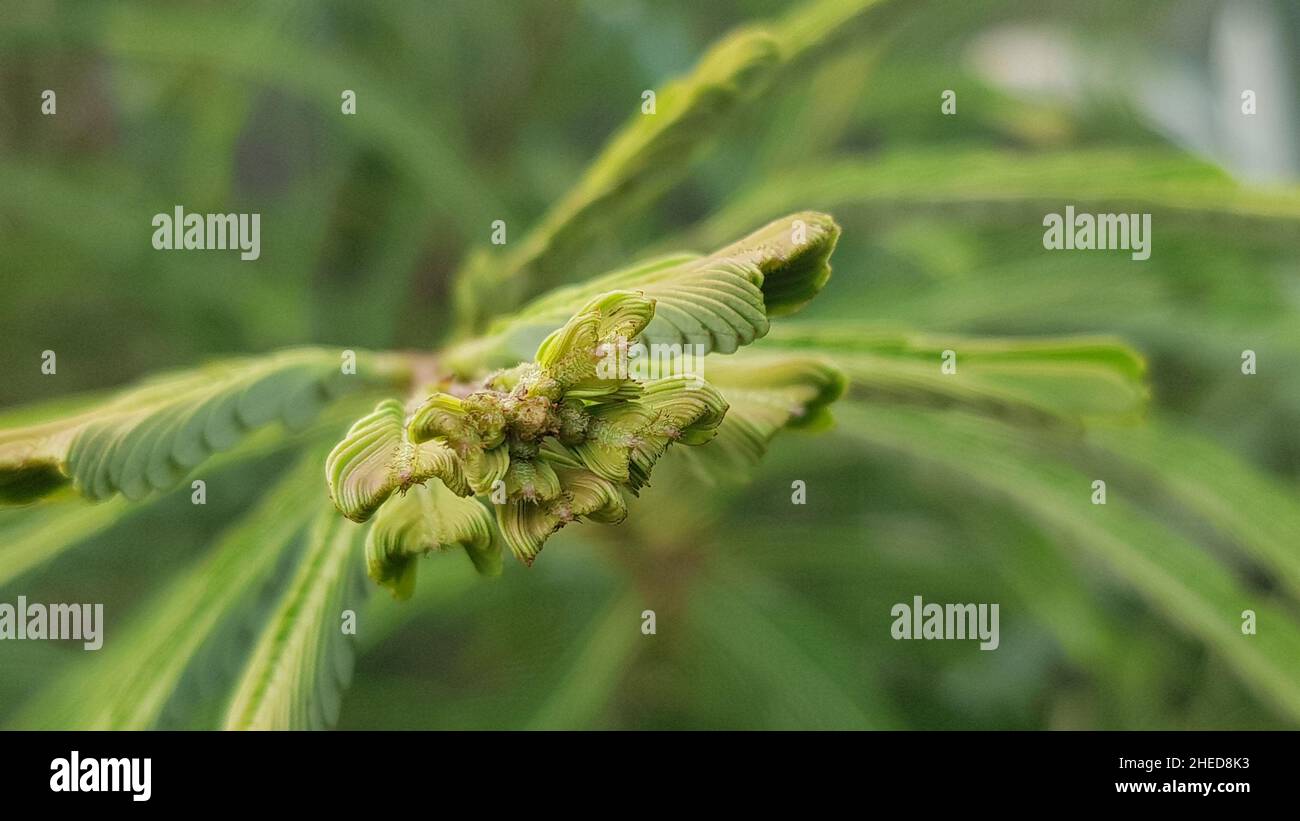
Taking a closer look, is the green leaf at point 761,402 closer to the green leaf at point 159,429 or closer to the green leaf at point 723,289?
the green leaf at point 723,289

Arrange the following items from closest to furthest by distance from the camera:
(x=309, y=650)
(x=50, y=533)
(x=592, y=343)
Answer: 1. (x=592, y=343)
2. (x=309, y=650)
3. (x=50, y=533)

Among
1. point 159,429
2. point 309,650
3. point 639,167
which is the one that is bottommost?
point 309,650

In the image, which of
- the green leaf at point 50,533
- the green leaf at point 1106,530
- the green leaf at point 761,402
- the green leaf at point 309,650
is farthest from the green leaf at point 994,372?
the green leaf at point 50,533

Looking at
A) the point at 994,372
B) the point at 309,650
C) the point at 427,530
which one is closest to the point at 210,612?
the point at 309,650

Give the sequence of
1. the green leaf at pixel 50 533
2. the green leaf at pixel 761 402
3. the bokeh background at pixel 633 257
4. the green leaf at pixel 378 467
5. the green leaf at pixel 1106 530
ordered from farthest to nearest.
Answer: the bokeh background at pixel 633 257 < the green leaf at pixel 1106 530 < the green leaf at pixel 50 533 < the green leaf at pixel 761 402 < the green leaf at pixel 378 467

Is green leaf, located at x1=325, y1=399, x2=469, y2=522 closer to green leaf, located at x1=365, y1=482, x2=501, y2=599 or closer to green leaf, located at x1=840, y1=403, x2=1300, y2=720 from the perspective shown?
green leaf, located at x1=365, y1=482, x2=501, y2=599

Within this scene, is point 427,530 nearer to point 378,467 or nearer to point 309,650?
point 378,467

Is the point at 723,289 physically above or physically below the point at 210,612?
above

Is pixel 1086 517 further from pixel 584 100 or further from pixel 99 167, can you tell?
pixel 99 167
